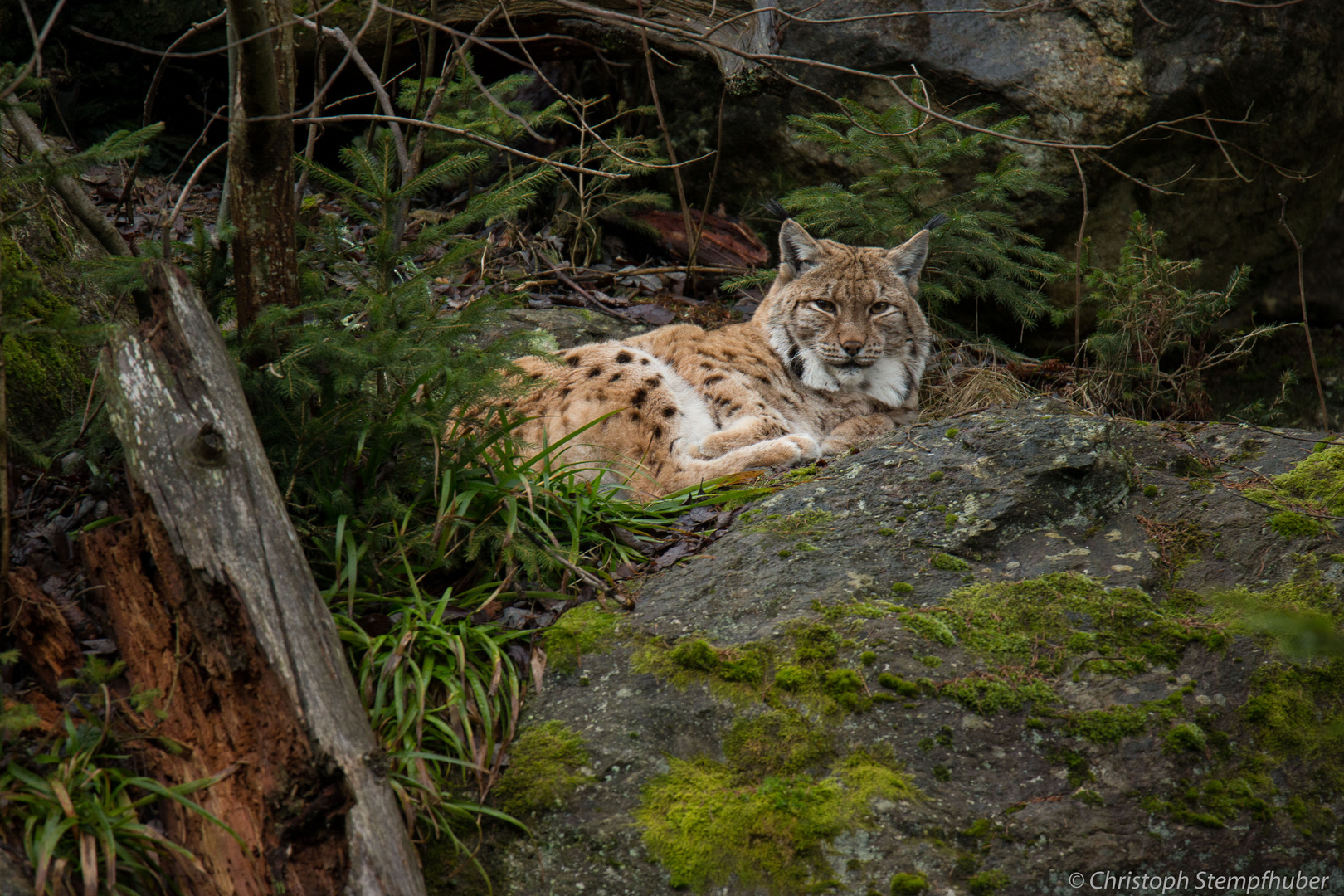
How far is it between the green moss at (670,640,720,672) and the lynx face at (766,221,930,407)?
9.27 feet

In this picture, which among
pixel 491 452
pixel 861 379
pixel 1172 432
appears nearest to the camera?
pixel 491 452

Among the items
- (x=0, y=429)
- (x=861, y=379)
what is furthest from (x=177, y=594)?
(x=861, y=379)

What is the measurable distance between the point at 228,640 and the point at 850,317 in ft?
13.3

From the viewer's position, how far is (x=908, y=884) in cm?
260

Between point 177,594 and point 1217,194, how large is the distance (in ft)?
23.6

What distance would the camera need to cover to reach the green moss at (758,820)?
107 inches

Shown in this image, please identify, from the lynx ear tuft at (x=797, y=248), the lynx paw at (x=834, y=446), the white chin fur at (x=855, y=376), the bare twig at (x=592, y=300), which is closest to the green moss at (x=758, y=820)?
the lynx paw at (x=834, y=446)

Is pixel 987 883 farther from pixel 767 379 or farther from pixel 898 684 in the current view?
pixel 767 379

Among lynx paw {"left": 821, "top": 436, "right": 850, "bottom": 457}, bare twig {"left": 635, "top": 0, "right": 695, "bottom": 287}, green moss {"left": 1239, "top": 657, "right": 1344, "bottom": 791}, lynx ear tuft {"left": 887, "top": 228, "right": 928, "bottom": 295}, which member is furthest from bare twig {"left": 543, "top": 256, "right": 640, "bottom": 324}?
green moss {"left": 1239, "top": 657, "right": 1344, "bottom": 791}

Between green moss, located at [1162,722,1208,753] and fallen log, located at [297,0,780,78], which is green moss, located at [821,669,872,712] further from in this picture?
fallen log, located at [297,0,780,78]

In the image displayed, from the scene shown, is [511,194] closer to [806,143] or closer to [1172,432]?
[1172,432]

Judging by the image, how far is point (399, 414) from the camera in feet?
11.5

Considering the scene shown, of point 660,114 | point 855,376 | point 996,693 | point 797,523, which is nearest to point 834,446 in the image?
point 855,376

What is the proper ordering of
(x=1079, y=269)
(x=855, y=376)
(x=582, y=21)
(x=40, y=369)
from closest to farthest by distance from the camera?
(x=40, y=369) → (x=1079, y=269) → (x=855, y=376) → (x=582, y=21)
